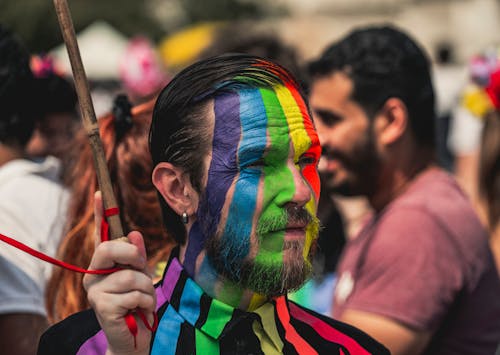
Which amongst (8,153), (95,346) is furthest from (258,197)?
(8,153)

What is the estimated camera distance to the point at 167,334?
192cm

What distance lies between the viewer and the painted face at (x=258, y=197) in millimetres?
1910

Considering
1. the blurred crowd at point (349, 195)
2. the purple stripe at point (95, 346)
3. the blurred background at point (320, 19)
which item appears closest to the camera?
the purple stripe at point (95, 346)

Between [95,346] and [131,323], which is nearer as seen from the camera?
[131,323]

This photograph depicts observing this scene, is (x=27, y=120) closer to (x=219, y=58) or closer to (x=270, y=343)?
(x=219, y=58)

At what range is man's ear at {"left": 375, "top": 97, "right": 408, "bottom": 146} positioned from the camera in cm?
341

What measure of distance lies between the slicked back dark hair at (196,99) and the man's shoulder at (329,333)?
42 centimetres

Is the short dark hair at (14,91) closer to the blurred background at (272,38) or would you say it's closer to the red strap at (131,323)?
the blurred background at (272,38)

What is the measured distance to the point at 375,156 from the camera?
3.42 m

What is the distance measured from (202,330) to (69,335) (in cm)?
31

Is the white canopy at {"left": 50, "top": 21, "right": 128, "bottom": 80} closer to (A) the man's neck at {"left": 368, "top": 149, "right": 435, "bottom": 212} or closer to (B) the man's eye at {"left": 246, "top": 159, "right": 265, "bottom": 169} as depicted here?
(A) the man's neck at {"left": 368, "top": 149, "right": 435, "bottom": 212}

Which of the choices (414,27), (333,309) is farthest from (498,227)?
A: (414,27)

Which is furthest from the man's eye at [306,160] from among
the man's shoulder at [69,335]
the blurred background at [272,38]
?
the blurred background at [272,38]

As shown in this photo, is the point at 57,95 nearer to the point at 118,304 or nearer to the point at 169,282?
the point at 169,282
